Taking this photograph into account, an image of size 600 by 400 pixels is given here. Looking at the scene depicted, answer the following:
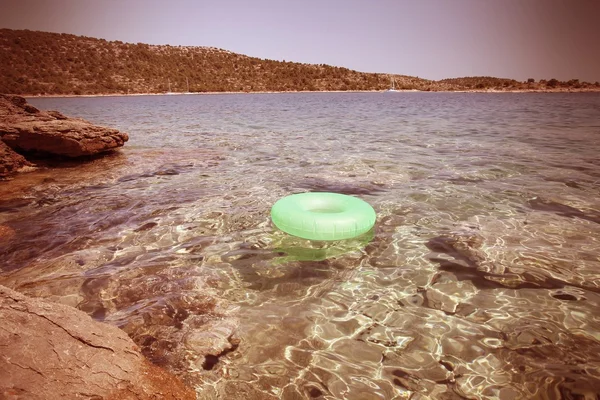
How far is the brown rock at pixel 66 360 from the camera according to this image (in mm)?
1418

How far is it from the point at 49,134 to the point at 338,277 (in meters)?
8.44

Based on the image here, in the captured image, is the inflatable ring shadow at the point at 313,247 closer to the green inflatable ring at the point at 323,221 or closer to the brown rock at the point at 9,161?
the green inflatable ring at the point at 323,221

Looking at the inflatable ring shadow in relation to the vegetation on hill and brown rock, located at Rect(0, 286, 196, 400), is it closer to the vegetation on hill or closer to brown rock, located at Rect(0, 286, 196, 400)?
brown rock, located at Rect(0, 286, 196, 400)

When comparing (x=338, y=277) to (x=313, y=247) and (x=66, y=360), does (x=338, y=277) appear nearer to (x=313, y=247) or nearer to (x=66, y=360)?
(x=313, y=247)

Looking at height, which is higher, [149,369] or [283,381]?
[149,369]

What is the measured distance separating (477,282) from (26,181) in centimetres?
854

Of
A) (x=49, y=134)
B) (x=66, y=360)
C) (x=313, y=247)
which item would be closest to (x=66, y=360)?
(x=66, y=360)

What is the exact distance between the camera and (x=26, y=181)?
22.1ft

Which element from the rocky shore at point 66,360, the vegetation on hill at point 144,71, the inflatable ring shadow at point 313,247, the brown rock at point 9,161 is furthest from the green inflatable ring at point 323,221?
the vegetation on hill at point 144,71

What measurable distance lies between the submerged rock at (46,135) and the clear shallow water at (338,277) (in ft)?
4.32

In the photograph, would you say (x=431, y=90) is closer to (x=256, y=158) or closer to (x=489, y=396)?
(x=256, y=158)

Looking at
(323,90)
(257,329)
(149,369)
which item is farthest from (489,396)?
(323,90)

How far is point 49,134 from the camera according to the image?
25.9 ft

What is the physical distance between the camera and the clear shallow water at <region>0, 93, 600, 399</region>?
2.28m
